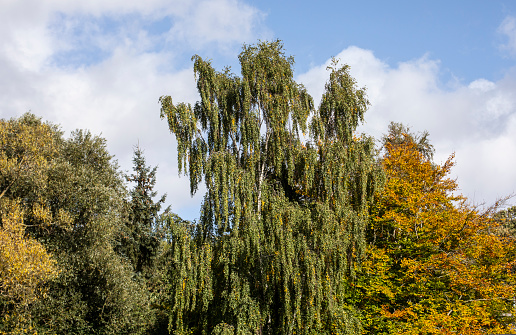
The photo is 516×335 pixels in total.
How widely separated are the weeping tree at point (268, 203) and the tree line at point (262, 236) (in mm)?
55

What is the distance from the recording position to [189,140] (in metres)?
15.5

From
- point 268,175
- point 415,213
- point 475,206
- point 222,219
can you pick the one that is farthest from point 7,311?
point 475,206

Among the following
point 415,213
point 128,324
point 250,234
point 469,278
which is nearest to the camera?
point 250,234

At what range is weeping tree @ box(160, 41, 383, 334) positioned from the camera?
44.8 feet

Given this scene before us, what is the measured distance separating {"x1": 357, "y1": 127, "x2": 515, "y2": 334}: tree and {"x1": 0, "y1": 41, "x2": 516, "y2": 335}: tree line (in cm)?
9

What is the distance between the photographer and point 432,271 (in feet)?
62.2

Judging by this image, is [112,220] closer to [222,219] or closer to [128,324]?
[128,324]

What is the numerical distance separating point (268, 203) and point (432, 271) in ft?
30.5

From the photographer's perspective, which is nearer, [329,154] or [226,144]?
[329,154]

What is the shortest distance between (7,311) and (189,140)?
38.7 feet

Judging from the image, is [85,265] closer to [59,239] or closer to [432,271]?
[59,239]

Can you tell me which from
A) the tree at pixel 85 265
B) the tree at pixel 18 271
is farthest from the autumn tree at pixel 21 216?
the tree at pixel 85 265

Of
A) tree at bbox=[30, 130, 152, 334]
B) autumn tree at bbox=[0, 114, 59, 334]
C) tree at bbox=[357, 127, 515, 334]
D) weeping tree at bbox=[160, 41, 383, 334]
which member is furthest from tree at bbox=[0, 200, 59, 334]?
tree at bbox=[357, 127, 515, 334]

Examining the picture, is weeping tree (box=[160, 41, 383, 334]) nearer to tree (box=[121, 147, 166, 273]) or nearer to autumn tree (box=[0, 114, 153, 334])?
autumn tree (box=[0, 114, 153, 334])
